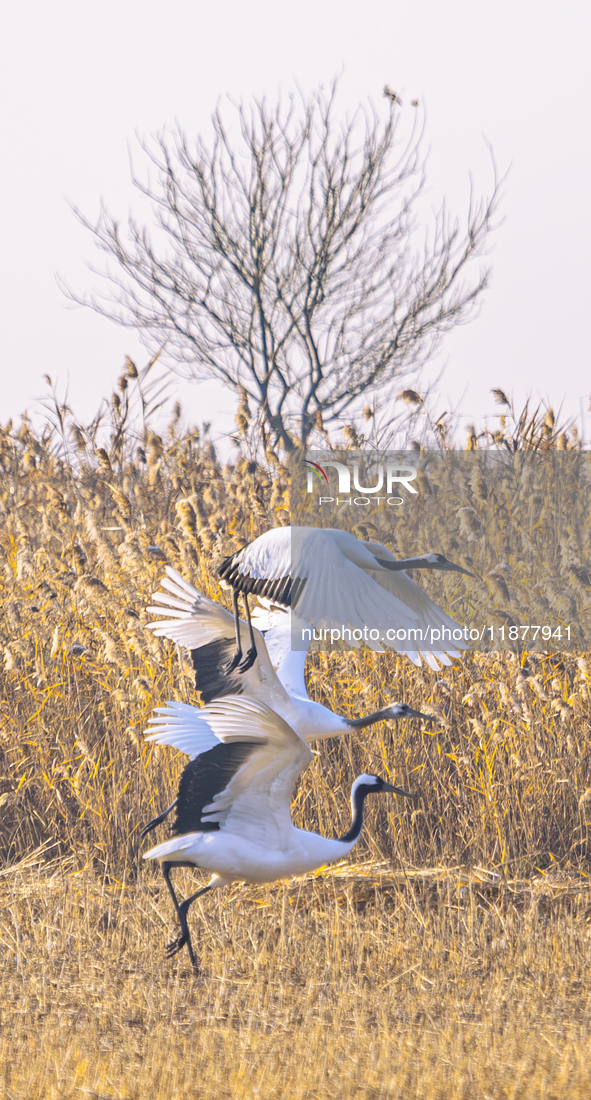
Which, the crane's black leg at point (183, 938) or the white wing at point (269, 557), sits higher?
the white wing at point (269, 557)

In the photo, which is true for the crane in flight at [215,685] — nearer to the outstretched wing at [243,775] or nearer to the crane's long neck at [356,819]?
the outstretched wing at [243,775]

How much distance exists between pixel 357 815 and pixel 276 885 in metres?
0.99

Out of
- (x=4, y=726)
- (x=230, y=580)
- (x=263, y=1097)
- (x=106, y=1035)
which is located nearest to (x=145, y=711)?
(x=4, y=726)

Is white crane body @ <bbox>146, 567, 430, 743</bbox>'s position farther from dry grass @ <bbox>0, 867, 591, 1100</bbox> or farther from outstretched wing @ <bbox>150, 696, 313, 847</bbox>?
dry grass @ <bbox>0, 867, 591, 1100</bbox>

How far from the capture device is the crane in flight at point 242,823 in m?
3.78

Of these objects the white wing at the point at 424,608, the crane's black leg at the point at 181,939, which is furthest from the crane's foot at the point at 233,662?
the crane's black leg at the point at 181,939

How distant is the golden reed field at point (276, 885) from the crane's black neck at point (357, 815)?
1.48 feet

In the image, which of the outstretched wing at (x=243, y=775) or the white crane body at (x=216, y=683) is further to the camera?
the white crane body at (x=216, y=683)

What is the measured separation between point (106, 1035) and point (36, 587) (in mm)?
2610

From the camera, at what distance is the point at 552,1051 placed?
3.18 m

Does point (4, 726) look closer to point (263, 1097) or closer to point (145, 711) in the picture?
point (145, 711)

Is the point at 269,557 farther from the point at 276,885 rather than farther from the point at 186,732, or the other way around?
the point at 276,885

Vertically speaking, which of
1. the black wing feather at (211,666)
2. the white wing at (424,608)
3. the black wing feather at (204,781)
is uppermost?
the white wing at (424,608)

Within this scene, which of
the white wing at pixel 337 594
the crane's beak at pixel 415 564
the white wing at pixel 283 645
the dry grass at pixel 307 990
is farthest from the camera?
the white wing at pixel 283 645
